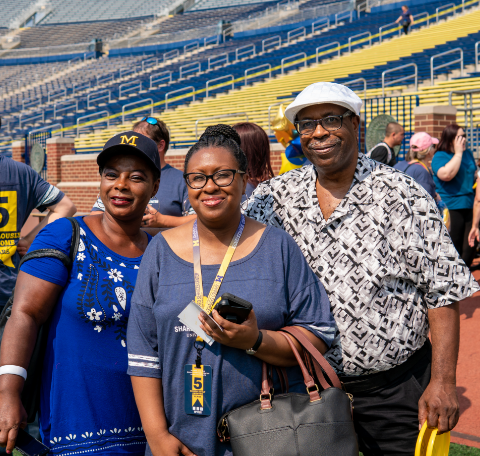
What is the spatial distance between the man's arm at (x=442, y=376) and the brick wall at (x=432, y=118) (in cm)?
871

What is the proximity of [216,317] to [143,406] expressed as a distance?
464 millimetres

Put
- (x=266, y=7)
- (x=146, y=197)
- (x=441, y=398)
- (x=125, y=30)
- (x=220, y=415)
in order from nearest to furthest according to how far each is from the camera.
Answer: (x=220, y=415)
(x=441, y=398)
(x=146, y=197)
(x=266, y=7)
(x=125, y=30)

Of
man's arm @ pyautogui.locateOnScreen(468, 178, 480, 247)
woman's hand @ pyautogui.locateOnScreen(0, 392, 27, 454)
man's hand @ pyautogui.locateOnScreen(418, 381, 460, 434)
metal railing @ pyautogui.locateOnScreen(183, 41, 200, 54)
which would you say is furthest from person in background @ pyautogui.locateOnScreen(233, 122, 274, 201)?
metal railing @ pyautogui.locateOnScreen(183, 41, 200, 54)

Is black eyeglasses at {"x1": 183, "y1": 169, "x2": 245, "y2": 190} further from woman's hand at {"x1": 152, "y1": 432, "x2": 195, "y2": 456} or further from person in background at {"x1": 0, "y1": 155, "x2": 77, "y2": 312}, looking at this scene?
person in background at {"x1": 0, "y1": 155, "x2": 77, "y2": 312}

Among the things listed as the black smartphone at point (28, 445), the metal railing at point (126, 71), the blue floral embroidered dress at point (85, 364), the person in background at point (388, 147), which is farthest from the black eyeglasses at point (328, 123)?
the metal railing at point (126, 71)

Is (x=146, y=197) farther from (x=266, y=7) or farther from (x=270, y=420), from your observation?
(x=266, y=7)

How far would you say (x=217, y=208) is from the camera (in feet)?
6.54

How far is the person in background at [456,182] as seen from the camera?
720 centimetres

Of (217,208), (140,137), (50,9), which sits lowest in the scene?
(217,208)

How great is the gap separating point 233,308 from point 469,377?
12.9 ft

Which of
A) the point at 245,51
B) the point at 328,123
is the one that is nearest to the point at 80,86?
the point at 245,51

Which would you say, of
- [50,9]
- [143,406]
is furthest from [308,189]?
[50,9]

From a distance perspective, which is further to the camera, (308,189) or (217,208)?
(308,189)

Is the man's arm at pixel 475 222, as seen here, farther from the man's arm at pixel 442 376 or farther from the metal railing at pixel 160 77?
the metal railing at pixel 160 77
